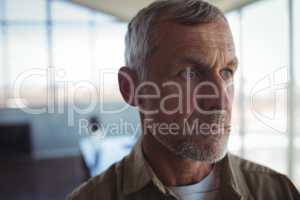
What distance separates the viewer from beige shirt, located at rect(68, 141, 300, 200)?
2.32 ft

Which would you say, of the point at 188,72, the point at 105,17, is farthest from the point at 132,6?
the point at 105,17

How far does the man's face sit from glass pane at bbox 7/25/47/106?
527 centimetres

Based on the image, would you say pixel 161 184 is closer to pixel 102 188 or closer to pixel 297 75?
pixel 102 188

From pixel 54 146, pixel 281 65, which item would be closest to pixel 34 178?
pixel 54 146

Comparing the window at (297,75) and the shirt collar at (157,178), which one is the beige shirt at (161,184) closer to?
the shirt collar at (157,178)

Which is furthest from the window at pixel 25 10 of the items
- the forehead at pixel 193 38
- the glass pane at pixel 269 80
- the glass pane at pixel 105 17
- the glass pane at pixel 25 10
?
the forehead at pixel 193 38

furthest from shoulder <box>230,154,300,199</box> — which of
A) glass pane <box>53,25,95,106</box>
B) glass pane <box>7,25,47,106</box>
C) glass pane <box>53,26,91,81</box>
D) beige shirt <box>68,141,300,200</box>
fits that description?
glass pane <box>53,26,91,81</box>

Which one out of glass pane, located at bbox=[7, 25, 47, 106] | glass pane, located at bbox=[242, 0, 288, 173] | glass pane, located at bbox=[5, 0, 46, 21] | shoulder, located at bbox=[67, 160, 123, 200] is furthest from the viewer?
glass pane, located at bbox=[5, 0, 46, 21]

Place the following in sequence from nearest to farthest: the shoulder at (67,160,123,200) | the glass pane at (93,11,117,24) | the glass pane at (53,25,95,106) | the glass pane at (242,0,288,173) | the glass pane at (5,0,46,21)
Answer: the shoulder at (67,160,123,200)
the glass pane at (93,11,117,24)
the glass pane at (242,0,288,173)
the glass pane at (53,25,95,106)
the glass pane at (5,0,46,21)

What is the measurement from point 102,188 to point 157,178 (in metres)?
0.13

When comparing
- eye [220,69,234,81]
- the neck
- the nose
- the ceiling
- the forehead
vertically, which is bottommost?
the neck

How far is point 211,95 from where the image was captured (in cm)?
62

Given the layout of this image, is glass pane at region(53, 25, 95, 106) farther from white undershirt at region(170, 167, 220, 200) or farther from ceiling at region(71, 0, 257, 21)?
white undershirt at region(170, 167, 220, 200)

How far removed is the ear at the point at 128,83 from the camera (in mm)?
724
